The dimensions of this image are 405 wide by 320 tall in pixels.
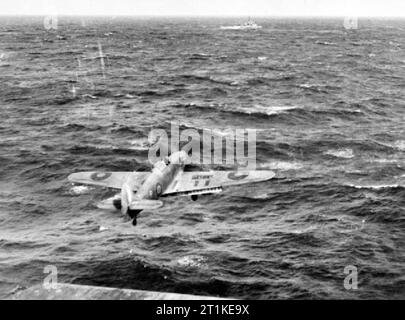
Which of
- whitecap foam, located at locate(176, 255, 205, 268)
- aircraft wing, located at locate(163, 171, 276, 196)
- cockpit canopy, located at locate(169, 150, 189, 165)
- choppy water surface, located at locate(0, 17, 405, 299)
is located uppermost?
cockpit canopy, located at locate(169, 150, 189, 165)

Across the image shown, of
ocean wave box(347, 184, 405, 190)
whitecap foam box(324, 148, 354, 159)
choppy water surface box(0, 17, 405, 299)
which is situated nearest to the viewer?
choppy water surface box(0, 17, 405, 299)

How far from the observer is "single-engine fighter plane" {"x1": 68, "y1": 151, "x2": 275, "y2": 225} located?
105 feet

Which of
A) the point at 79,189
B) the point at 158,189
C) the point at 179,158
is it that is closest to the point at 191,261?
the point at 158,189

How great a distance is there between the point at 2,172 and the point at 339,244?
39138mm

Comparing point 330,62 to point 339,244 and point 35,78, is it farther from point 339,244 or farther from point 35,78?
point 339,244

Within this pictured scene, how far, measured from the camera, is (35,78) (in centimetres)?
11919

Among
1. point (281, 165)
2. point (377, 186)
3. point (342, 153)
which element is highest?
point (342, 153)

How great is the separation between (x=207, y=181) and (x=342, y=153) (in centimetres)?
3126

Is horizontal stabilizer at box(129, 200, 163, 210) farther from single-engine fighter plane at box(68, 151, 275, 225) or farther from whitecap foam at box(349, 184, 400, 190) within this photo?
whitecap foam at box(349, 184, 400, 190)

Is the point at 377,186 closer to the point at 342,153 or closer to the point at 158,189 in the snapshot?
the point at 342,153

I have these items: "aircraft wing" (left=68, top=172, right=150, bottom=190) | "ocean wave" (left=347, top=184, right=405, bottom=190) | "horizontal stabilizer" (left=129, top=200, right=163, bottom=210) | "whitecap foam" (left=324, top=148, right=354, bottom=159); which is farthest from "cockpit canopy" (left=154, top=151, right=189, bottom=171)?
"whitecap foam" (left=324, top=148, right=354, bottom=159)

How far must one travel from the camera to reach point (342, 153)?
6322cm

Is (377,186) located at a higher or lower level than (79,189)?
higher
